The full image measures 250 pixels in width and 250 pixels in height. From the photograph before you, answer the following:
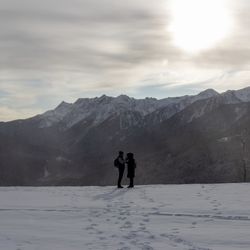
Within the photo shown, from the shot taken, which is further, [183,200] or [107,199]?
[107,199]

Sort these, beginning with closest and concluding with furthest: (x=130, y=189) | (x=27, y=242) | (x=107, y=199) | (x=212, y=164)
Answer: (x=27, y=242) → (x=107, y=199) → (x=130, y=189) → (x=212, y=164)

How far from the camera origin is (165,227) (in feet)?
51.8

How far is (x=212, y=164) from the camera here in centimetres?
18012

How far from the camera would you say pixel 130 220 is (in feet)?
56.5

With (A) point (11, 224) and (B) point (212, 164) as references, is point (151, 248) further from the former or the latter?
(B) point (212, 164)

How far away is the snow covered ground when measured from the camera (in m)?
13.5

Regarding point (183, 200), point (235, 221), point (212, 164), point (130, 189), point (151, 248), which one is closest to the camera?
point (151, 248)

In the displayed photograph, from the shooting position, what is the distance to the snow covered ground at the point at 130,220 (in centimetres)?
1348

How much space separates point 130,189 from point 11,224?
1249cm

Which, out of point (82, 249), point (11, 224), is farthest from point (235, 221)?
point (11, 224)

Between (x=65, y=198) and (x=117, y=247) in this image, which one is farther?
(x=65, y=198)

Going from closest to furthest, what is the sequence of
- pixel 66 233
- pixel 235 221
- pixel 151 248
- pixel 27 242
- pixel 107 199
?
pixel 151 248, pixel 27 242, pixel 66 233, pixel 235 221, pixel 107 199

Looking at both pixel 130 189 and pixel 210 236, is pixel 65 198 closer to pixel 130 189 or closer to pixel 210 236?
pixel 130 189

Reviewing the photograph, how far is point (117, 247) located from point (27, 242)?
7.90ft
